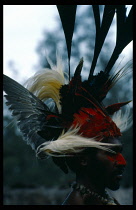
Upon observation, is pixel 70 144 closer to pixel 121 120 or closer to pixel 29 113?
pixel 29 113

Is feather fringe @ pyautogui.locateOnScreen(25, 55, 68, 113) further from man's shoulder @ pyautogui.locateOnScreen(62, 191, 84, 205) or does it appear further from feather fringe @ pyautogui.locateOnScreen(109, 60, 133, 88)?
man's shoulder @ pyautogui.locateOnScreen(62, 191, 84, 205)

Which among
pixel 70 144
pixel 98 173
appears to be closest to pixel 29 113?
pixel 70 144

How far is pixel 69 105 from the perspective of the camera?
2848mm

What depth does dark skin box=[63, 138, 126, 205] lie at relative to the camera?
2695 mm

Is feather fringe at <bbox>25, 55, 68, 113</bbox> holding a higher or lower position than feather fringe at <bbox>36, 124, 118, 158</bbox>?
higher

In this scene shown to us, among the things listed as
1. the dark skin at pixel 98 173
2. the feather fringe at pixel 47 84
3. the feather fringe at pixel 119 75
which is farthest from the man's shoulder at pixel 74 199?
the feather fringe at pixel 119 75

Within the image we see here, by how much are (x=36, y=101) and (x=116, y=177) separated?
2.92ft

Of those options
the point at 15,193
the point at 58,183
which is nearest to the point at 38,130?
the point at 15,193

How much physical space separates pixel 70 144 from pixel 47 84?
0.61 meters

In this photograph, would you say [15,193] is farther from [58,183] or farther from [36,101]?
[36,101]

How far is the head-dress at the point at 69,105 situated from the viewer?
8.89ft

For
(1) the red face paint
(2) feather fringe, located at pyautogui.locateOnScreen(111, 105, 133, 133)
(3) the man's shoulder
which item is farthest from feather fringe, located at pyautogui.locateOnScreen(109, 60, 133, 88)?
(3) the man's shoulder

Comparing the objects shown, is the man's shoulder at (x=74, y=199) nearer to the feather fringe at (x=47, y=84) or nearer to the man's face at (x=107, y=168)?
the man's face at (x=107, y=168)

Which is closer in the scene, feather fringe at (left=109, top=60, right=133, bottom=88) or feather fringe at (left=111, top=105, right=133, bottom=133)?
feather fringe at (left=109, top=60, right=133, bottom=88)
